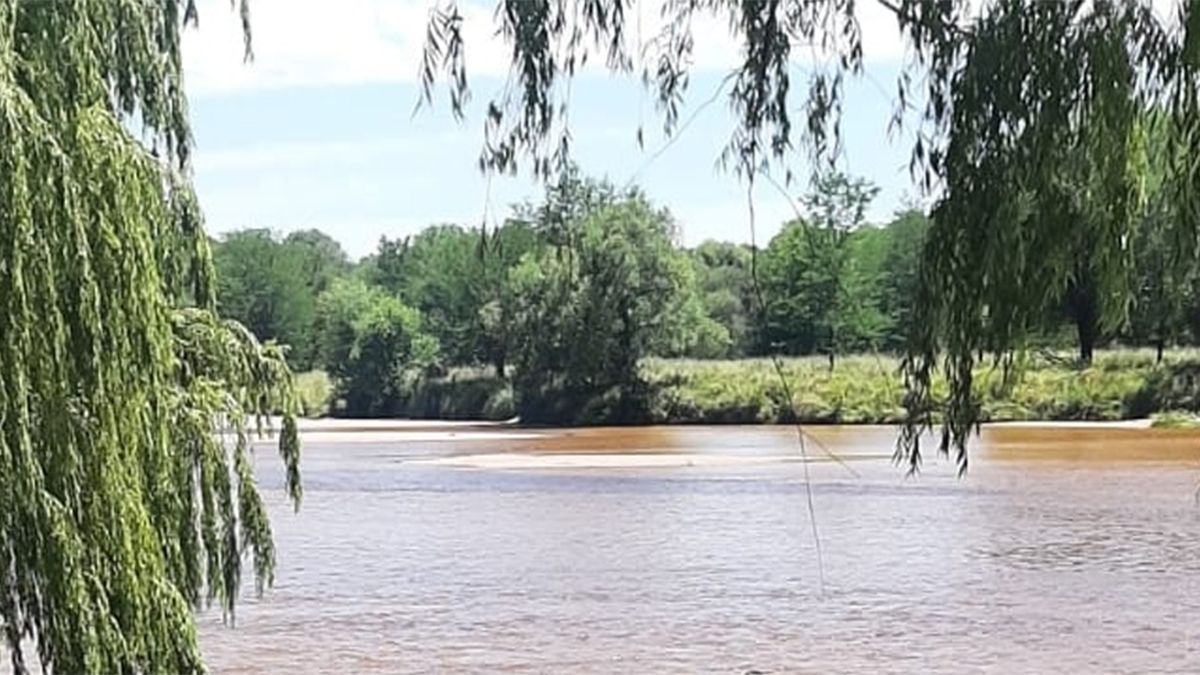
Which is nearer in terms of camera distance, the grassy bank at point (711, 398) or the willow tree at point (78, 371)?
the willow tree at point (78, 371)

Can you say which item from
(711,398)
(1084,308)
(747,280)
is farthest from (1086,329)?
(711,398)

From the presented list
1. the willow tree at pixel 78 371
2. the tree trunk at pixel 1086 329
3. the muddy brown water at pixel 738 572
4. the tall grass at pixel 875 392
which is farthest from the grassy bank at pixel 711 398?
the tree trunk at pixel 1086 329

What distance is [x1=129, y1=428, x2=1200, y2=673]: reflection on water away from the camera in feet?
30.9

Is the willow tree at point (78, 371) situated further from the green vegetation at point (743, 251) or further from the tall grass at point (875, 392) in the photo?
the tall grass at point (875, 392)

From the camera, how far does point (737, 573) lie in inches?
486

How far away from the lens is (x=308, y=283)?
5.50 metres

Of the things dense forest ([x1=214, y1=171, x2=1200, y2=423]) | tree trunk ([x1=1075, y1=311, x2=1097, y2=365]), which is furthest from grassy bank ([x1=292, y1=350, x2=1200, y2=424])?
tree trunk ([x1=1075, y1=311, x2=1097, y2=365])

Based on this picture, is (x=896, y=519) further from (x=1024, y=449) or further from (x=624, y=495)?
(x=1024, y=449)

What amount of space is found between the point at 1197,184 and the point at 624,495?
53.7 ft

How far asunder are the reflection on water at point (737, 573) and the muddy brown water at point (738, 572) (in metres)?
0.03

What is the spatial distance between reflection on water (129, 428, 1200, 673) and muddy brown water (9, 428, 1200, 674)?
0.03 m

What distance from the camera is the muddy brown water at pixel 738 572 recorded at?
9.41 m

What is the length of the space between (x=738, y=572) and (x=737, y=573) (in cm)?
6

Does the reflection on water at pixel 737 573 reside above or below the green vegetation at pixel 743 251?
below
